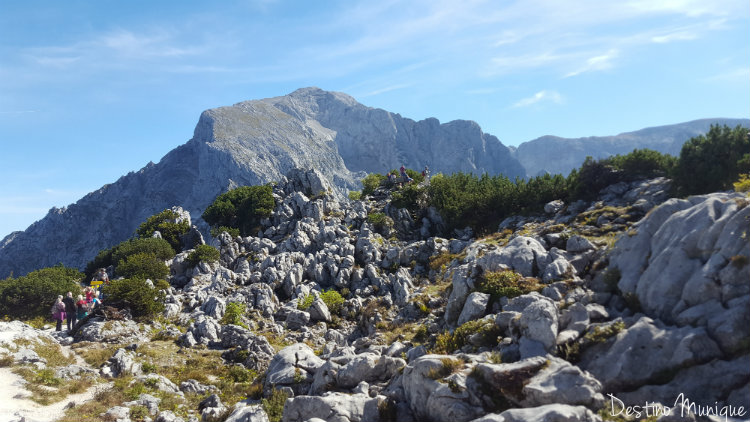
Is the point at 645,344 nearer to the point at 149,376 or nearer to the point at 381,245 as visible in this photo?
the point at 149,376

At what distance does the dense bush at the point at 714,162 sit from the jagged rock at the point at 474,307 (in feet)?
61.8

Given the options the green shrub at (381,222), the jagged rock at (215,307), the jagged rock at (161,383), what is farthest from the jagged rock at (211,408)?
the green shrub at (381,222)

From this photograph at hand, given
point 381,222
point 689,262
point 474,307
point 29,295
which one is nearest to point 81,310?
point 29,295

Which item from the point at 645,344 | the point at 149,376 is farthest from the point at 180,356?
the point at 645,344

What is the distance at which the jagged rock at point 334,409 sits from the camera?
12.2m

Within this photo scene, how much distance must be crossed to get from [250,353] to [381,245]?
60.3 ft

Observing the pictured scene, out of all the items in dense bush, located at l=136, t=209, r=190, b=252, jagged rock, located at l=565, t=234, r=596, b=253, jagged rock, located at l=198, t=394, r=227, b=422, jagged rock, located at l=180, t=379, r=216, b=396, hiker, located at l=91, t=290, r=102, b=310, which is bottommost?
jagged rock, located at l=180, t=379, r=216, b=396

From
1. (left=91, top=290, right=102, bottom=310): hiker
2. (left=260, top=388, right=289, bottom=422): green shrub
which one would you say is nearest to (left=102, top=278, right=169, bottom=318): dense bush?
(left=91, top=290, right=102, bottom=310): hiker

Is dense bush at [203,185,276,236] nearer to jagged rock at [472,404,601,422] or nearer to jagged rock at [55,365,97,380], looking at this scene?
jagged rock at [55,365,97,380]

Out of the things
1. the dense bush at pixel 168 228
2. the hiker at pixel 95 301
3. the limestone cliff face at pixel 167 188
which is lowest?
the hiker at pixel 95 301

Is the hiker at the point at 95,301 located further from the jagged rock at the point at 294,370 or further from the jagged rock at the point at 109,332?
the jagged rock at the point at 294,370

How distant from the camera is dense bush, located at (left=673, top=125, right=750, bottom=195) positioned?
25.0m

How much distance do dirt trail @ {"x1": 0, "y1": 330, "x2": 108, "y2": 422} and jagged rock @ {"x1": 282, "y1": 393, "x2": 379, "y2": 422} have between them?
32.5ft

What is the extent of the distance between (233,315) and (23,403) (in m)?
13.2
